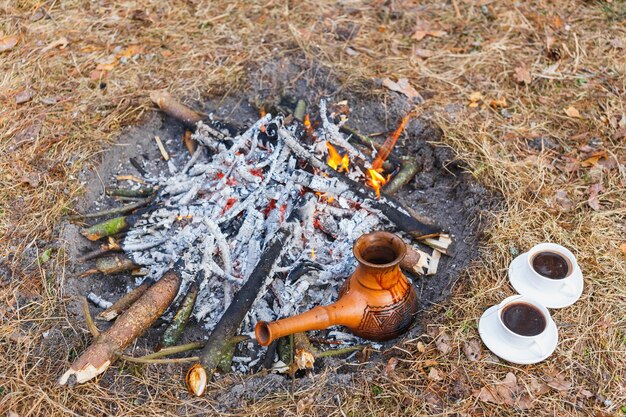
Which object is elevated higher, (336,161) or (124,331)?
(336,161)

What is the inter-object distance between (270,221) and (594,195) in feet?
6.72

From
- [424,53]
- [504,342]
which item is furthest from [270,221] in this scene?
[424,53]

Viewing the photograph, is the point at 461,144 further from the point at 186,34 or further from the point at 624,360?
the point at 186,34

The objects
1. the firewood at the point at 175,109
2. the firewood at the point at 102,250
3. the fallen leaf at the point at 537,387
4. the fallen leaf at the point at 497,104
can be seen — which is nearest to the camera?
the fallen leaf at the point at 537,387

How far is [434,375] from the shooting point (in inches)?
112

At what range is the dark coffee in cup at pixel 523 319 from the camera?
288 centimetres

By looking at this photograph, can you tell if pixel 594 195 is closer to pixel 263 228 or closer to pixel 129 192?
pixel 263 228

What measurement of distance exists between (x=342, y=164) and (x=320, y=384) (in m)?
1.50

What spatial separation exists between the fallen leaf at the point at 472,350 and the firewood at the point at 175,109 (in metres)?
2.38

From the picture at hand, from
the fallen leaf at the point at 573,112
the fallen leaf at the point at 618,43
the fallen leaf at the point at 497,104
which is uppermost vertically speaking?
the fallen leaf at the point at 618,43

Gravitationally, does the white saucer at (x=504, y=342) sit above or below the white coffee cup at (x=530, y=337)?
below

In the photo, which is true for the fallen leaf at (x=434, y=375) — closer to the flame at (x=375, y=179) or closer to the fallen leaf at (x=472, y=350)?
the fallen leaf at (x=472, y=350)

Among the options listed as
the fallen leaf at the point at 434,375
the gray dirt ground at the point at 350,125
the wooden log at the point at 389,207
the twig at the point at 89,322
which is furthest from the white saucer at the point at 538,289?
the twig at the point at 89,322

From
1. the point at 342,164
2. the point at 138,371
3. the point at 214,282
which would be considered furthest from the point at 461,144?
the point at 138,371
